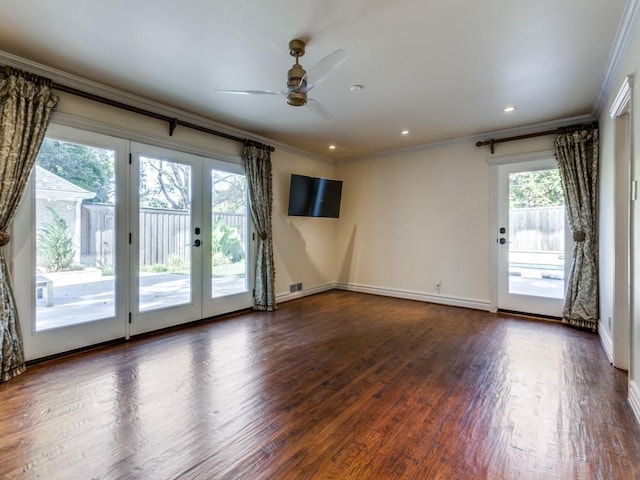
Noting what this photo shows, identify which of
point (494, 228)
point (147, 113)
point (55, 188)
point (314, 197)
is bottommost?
point (494, 228)

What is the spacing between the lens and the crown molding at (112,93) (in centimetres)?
260

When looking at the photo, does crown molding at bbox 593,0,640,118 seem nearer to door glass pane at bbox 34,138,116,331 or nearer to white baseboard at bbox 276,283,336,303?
door glass pane at bbox 34,138,116,331

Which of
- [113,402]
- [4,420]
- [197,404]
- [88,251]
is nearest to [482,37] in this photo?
[197,404]

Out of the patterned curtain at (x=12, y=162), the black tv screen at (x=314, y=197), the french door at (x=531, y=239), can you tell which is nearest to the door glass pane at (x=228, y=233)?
the black tv screen at (x=314, y=197)

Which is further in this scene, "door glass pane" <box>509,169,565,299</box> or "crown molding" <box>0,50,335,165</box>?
"door glass pane" <box>509,169,565,299</box>

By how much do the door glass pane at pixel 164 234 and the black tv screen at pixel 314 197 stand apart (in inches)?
67.5

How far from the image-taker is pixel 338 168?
A: 622 centimetres

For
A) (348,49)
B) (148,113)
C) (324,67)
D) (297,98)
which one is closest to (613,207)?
(348,49)

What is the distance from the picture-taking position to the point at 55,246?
281 centimetres

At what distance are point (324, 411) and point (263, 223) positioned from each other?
307 cm

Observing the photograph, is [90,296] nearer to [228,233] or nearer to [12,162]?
[12,162]

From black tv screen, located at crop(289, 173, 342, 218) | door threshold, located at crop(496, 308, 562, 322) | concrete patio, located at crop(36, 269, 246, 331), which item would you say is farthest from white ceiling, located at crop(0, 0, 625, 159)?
door threshold, located at crop(496, 308, 562, 322)

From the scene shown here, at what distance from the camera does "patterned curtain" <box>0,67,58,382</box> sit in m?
2.48

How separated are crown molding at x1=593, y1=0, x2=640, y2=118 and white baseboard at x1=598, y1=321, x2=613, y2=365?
2.32 meters
